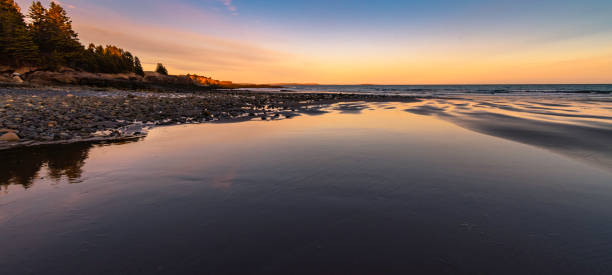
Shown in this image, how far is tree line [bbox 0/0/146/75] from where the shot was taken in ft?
141

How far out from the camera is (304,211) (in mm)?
3406

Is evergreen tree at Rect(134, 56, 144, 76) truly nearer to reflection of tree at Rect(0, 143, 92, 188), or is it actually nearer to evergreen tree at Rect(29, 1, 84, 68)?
evergreen tree at Rect(29, 1, 84, 68)

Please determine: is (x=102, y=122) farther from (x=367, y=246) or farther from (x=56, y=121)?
(x=367, y=246)

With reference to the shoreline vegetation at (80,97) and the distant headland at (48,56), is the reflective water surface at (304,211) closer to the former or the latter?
the shoreline vegetation at (80,97)

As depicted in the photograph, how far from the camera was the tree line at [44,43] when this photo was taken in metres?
43.0

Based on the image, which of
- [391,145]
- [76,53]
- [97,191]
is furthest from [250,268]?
[76,53]

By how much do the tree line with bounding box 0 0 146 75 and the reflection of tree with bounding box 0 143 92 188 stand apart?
6026cm

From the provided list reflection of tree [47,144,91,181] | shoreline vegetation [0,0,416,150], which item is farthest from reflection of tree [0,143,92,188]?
shoreline vegetation [0,0,416,150]

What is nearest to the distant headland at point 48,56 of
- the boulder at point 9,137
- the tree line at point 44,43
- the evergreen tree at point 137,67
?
the tree line at point 44,43

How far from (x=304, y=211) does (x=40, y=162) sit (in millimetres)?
6491

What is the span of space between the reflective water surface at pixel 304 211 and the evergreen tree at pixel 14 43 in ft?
201

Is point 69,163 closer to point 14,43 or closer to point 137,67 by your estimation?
point 14,43

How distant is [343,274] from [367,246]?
0.53 m

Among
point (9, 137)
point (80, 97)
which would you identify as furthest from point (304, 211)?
point (80, 97)
